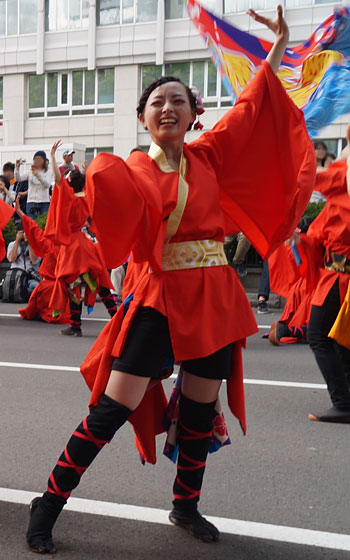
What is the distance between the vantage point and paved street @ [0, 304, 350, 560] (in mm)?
2959

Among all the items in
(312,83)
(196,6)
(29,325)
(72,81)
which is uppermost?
(72,81)

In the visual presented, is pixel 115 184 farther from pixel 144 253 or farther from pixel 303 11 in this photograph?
pixel 303 11

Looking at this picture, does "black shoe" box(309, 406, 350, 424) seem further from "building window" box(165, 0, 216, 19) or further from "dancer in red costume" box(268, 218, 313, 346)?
"building window" box(165, 0, 216, 19)

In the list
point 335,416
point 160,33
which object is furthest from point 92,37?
point 335,416

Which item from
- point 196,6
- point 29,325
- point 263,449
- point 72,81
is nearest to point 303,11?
point 72,81

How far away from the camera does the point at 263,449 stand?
4.24 metres

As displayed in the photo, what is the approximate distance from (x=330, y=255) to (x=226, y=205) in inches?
67.5

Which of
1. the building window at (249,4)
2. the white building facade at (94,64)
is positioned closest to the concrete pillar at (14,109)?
the white building facade at (94,64)

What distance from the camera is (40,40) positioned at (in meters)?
28.5

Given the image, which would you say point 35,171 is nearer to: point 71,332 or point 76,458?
point 71,332

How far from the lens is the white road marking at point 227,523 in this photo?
3025 millimetres

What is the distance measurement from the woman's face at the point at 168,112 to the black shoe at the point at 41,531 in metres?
1.49

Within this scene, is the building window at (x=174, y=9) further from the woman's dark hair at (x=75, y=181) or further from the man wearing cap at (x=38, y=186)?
the woman's dark hair at (x=75, y=181)

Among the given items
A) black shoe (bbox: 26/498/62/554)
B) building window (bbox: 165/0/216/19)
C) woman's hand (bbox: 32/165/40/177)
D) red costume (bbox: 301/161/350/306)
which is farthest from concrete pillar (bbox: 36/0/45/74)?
black shoe (bbox: 26/498/62/554)
